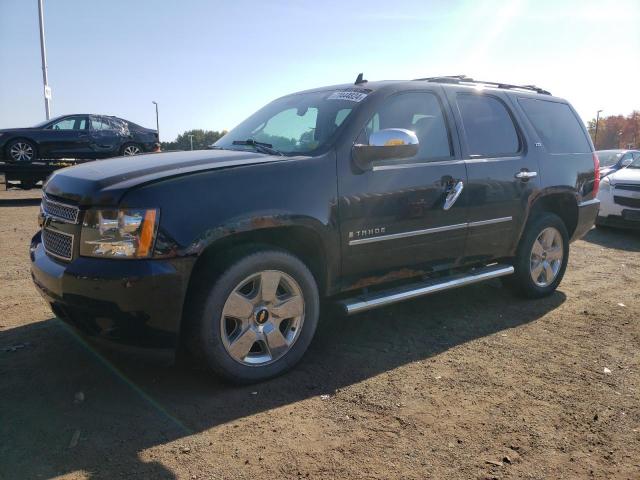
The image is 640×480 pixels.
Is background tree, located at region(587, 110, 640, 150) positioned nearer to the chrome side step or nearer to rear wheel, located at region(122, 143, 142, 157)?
rear wheel, located at region(122, 143, 142, 157)

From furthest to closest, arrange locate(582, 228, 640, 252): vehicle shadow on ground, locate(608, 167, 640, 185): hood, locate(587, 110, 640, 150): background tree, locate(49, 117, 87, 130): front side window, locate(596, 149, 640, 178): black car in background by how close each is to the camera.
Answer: locate(587, 110, 640, 150): background tree → locate(49, 117, 87, 130): front side window → locate(596, 149, 640, 178): black car in background → locate(608, 167, 640, 185): hood → locate(582, 228, 640, 252): vehicle shadow on ground

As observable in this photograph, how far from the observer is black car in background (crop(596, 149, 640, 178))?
9.95m

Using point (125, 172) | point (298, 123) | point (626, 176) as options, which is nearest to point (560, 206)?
point (298, 123)

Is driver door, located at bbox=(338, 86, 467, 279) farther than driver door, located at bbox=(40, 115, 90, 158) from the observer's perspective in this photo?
No

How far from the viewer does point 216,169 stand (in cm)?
301

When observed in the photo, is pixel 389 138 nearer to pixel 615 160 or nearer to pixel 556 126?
pixel 556 126

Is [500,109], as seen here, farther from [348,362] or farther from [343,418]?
[343,418]

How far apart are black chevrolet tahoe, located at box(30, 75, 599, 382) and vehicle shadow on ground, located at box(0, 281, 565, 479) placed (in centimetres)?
27

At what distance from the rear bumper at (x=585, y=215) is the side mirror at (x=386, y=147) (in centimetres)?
261

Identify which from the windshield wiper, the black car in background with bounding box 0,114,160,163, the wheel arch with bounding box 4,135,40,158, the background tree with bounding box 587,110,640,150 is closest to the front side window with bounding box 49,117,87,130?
the black car in background with bounding box 0,114,160,163

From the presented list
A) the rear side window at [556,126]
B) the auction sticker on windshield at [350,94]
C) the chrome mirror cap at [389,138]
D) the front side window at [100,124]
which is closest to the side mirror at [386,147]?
the chrome mirror cap at [389,138]

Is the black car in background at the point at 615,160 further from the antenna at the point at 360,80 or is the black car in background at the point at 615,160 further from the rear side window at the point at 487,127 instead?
the antenna at the point at 360,80

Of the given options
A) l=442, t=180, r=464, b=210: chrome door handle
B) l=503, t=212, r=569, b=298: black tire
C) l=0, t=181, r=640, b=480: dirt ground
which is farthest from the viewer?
l=503, t=212, r=569, b=298: black tire

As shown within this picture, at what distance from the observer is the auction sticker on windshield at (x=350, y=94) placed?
148 inches
